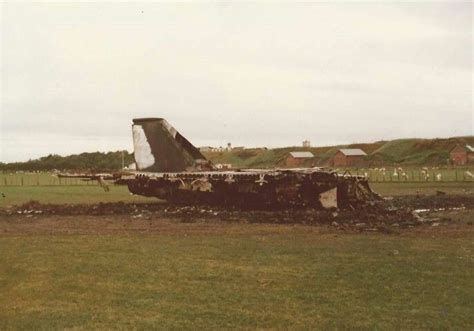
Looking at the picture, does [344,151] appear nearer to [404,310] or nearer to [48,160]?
[48,160]

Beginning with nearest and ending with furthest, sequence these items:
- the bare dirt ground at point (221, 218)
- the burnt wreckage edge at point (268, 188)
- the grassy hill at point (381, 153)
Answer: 1. the bare dirt ground at point (221, 218)
2. the burnt wreckage edge at point (268, 188)
3. the grassy hill at point (381, 153)

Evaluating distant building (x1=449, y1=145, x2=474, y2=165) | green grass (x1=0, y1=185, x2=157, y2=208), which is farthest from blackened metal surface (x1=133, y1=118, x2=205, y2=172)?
distant building (x1=449, y1=145, x2=474, y2=165)

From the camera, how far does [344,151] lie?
→ 357ft

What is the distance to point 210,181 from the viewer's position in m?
24.0

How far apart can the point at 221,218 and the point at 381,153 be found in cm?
9338

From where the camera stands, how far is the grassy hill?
3949 inches

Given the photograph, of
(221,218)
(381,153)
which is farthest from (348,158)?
(221,218)

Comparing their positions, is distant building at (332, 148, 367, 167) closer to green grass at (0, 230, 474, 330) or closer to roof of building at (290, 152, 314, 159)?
roof of building at (290, 152, 314, 159)

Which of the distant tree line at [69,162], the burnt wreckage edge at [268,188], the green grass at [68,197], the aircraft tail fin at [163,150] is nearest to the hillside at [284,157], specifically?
the distant tree line at [69,162]

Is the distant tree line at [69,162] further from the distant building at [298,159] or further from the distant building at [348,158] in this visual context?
the distant building at [348,158]

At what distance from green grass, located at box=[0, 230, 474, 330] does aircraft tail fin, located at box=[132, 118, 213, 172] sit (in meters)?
12.1

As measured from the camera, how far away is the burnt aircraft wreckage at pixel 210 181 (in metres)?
22.9

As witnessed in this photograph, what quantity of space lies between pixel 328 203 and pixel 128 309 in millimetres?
15688

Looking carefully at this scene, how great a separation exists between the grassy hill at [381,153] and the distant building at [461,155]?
1671mm
